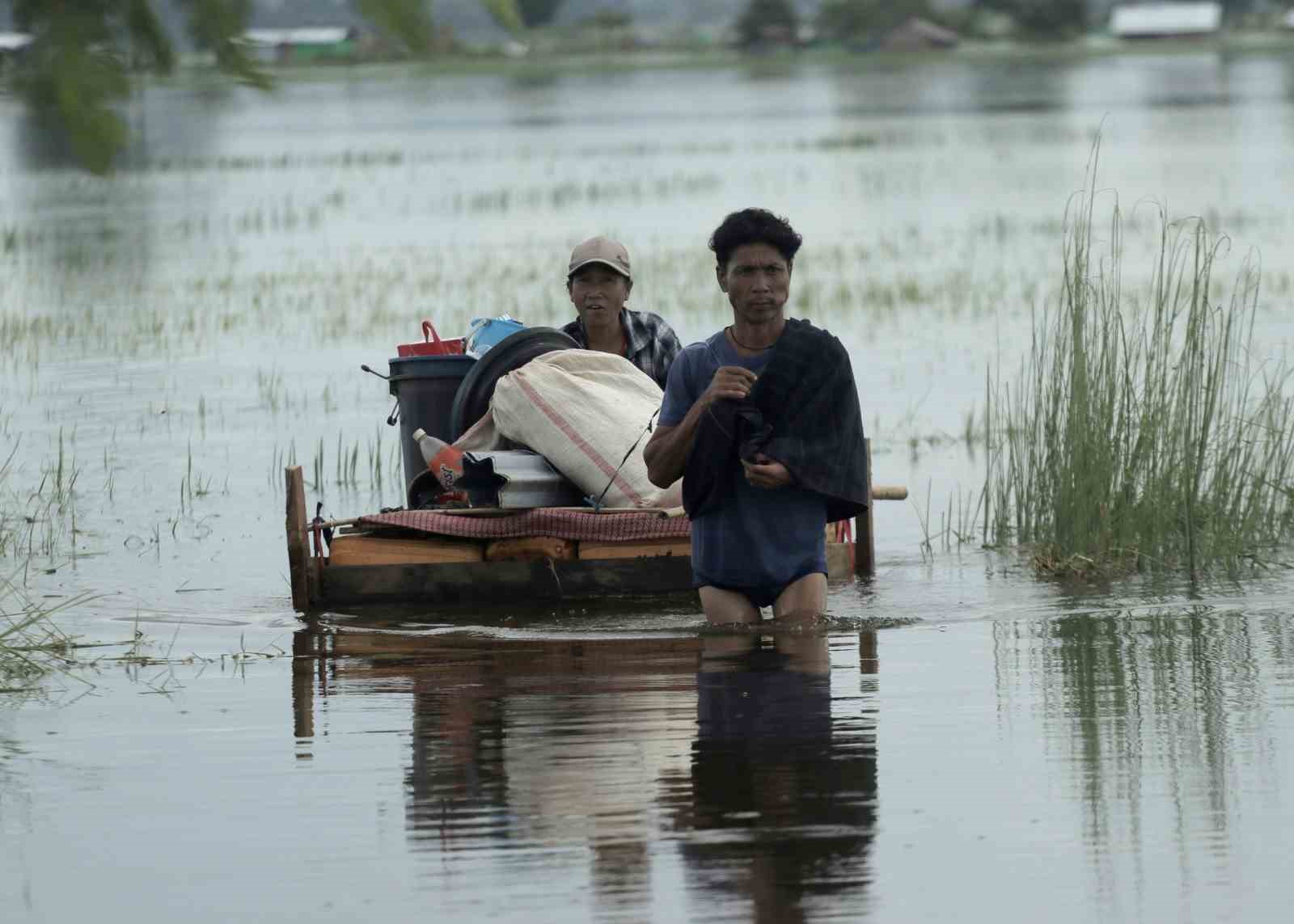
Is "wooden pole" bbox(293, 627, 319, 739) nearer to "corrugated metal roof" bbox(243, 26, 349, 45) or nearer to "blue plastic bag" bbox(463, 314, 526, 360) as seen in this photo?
"blue plastic bag" bbox(463, 314, 526, 360)

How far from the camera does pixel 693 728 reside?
691cm

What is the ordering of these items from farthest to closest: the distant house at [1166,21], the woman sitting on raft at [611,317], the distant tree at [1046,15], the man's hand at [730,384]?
the distant house at [1166,21] → the distant tree at [1046,15] → the woman sitting on raft at [611,317] → the man's hand at [730,384]

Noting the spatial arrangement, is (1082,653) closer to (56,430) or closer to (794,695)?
(794,695)

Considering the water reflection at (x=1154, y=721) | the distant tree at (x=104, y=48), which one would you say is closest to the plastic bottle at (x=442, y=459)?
the water reflection at (x=1154, y=721)

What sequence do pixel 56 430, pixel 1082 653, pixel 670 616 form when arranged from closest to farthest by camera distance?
pixel 1082 653 < pixel 670 616 < pixel 56 430

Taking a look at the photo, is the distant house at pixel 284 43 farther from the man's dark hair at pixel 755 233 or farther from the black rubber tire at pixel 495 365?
the black rubber tire at pixel 495 365

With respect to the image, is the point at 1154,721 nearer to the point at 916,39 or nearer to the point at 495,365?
the point at 495,365

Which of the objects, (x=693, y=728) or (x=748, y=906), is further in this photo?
(x=693, y=728)

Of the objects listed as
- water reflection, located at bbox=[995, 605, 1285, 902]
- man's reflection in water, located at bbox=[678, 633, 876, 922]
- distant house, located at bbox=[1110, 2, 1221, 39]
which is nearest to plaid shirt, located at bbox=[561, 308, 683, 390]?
water reflection, located at bbox=[995, 605, 1285, 902]

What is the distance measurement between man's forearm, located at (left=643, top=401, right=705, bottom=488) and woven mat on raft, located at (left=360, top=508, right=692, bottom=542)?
1651 mm

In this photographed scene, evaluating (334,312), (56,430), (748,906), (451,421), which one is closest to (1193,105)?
(334,312)

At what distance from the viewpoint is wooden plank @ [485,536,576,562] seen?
930 centimetres

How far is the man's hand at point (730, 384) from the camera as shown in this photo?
7.06m

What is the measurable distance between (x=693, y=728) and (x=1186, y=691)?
1513 millimetres
